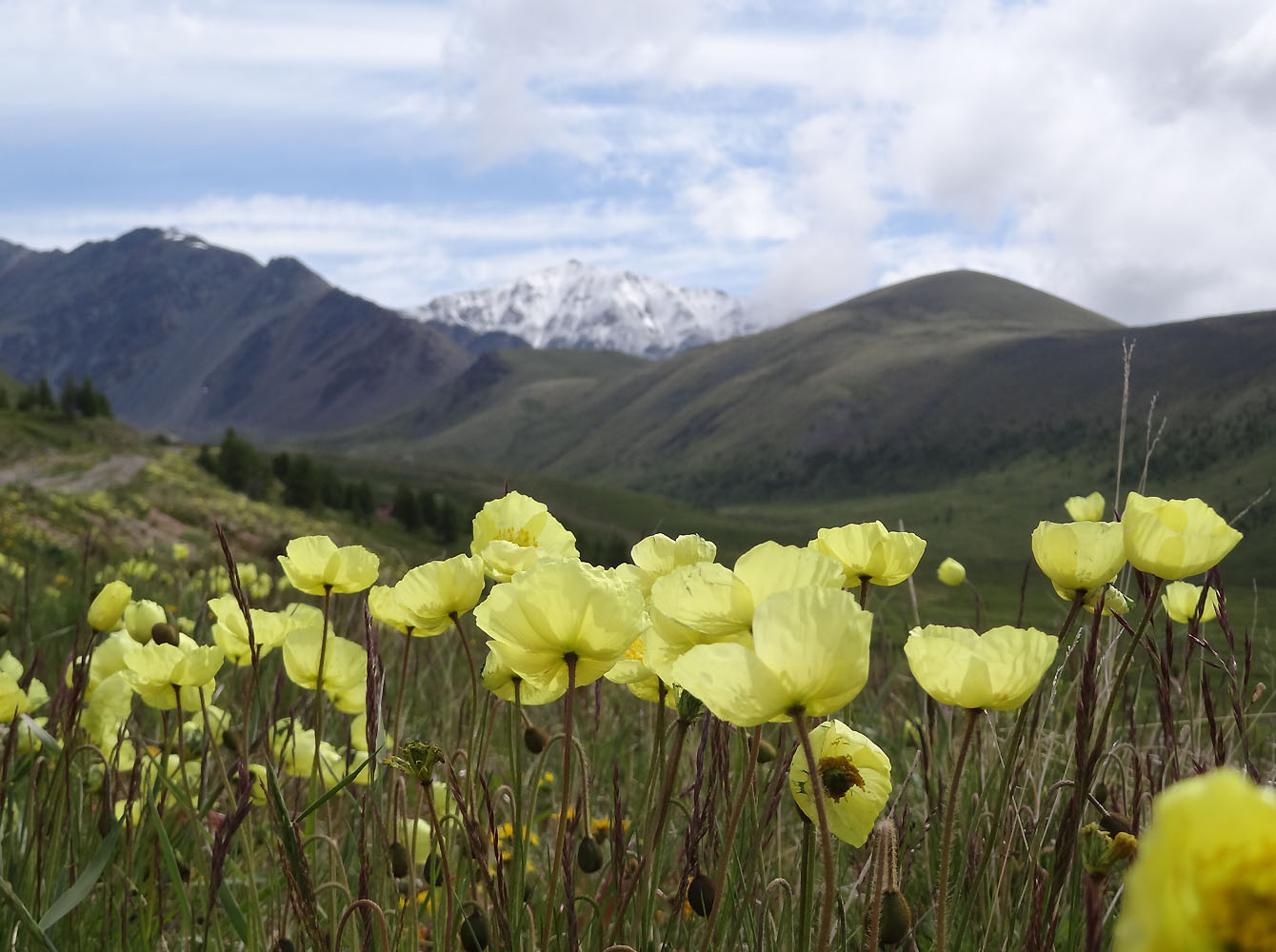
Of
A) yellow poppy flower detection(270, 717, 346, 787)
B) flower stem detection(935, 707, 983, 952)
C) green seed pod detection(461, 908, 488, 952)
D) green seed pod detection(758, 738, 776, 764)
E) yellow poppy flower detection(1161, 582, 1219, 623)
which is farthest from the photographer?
yellow poppy flower detection(1161, 582, 1219, 623)

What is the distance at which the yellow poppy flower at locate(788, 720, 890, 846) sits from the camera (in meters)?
1.44

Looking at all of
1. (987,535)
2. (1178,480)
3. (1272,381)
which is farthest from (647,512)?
(1272,381)

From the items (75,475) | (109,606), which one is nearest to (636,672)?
(109,606)

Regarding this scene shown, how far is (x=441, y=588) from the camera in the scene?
1682mm

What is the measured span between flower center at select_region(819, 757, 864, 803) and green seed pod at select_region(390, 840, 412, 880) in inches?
32.4

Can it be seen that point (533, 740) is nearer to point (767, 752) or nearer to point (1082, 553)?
point (767, 752)

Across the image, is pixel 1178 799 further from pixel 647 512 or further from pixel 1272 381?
pixel 1272 381

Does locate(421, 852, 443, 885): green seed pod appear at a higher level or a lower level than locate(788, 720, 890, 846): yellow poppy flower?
lower

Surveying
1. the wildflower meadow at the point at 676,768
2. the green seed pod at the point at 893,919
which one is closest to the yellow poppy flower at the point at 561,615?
the wildflower meadow at the point at 676,768

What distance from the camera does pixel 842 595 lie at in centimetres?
99

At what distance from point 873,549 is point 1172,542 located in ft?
1.65

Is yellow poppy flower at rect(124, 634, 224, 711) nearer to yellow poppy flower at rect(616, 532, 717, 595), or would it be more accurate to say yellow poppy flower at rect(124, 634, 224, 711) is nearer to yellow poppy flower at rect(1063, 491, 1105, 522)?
yellow poppy flower at rect(616, 532, 717, 595)

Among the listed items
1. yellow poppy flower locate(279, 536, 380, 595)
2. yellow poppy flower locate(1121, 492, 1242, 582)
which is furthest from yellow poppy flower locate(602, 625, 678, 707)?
yellow poppy flower locate(1121, 492, 1242, 582)

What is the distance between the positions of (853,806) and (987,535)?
14192cm
